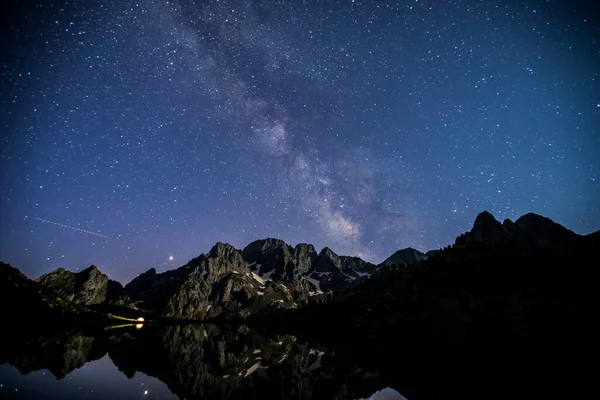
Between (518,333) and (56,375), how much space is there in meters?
107

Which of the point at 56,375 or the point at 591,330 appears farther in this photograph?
the point at 591,330

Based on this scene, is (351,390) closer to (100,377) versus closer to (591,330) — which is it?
(100,377)

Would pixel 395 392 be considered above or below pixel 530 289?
below

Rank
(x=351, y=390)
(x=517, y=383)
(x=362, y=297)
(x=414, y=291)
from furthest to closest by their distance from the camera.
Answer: (x=362, y=297)
(x=414, y=291)
(x=517, y=383)
(x=351, y=390)

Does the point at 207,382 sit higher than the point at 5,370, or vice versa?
the point at 5,370

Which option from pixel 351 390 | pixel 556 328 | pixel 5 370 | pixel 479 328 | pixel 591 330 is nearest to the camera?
pixel 5 370

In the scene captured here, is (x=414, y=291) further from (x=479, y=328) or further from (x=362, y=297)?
(x=362, y=297)

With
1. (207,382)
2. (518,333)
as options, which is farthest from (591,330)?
(207,382)

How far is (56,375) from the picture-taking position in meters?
19.5

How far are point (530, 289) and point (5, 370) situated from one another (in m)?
132

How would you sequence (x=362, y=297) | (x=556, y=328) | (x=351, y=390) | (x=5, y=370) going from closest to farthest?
(x=5, y=370) → (x=351, y=390) → (x=556, y=328) → (x=362, y=297)

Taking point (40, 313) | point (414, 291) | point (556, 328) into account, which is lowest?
point (40, 313)

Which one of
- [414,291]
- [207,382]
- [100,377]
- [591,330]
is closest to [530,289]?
[591,330]

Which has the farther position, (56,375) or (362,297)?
(362,297)
